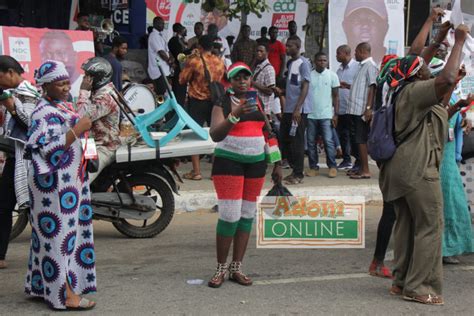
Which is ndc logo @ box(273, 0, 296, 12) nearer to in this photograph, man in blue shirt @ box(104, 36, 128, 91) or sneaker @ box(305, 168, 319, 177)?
man in blue shirt @ box(104, 36, 128, 91)

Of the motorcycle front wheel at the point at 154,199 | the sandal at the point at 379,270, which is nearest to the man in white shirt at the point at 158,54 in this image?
the motorcycle front wheel at the point at 154,199

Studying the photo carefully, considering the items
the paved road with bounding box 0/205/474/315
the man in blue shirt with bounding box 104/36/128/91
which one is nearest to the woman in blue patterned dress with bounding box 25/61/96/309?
the paved road with bounding box 0/205/474/315

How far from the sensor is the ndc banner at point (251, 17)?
49.2 ft

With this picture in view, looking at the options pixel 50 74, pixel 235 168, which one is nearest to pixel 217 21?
pixel 235 168

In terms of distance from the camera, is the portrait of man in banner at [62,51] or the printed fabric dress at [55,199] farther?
the portrait of man in banner at [62,51]

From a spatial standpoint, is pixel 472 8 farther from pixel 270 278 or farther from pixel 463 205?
pixel 270 278

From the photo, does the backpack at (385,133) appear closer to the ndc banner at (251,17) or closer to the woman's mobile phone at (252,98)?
the woman's mobile phone at (252,98)

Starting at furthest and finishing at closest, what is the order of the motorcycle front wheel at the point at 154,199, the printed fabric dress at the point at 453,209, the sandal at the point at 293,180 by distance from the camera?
1. the sandal at the point at 293,180
2. the motorcycle front wheel at the point at 154,199
3. the printed fabric dress at the point at 453,209

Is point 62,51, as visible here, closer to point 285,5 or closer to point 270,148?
point 285,5

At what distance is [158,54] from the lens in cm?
1477

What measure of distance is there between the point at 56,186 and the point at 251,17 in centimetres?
1049

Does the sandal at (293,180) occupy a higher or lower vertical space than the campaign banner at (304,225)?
lower

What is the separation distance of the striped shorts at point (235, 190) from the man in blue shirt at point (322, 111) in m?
5.61

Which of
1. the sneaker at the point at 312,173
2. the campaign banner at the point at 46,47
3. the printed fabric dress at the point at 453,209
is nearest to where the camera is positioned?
the printed fabric dress at the point at 453,209
